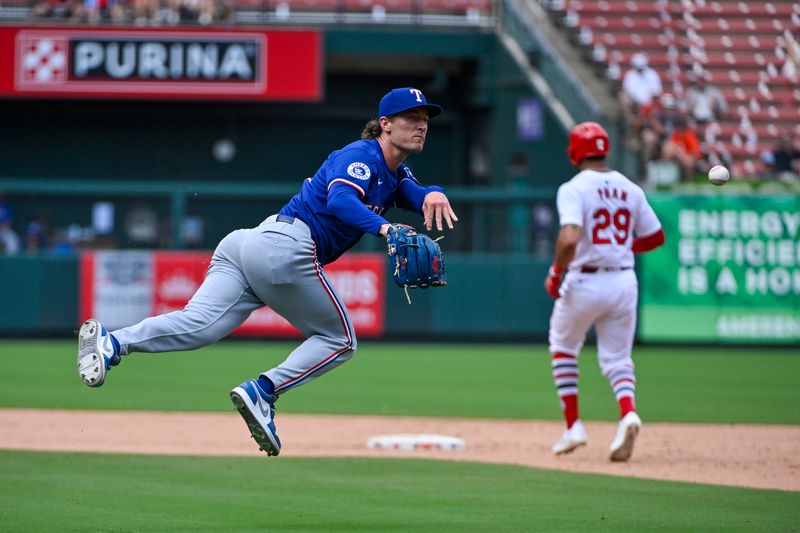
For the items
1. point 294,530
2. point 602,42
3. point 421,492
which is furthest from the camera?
point 602,42

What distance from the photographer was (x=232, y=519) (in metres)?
5.78

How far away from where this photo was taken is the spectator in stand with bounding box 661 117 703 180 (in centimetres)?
1916

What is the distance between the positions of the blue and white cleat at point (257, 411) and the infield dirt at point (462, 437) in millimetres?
2276

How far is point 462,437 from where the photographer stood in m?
9.43

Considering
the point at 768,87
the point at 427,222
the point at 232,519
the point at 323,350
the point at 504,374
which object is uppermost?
the point at 768,87

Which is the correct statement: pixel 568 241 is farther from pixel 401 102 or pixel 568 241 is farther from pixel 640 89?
pixel 640 89

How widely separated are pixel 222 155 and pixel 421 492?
17929 millimetres

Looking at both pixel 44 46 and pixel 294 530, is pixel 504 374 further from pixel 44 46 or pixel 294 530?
pixel 44 46

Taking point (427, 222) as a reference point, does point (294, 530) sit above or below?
below

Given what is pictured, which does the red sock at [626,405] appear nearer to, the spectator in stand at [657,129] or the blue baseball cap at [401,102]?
the blue baseball cap at [401,102]

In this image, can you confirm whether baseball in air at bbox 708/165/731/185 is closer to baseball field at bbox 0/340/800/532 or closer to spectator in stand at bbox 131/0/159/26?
baseball field at bbox 0/340/800/532

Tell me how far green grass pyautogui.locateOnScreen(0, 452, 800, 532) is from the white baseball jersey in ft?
4.98

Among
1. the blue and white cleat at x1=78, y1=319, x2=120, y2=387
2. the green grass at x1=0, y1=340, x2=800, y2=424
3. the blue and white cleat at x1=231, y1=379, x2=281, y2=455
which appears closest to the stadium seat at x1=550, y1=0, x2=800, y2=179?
the green grass at x1=0, y1=340, x2=800, y2=424

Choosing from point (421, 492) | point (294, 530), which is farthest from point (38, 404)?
point (294, 530)
